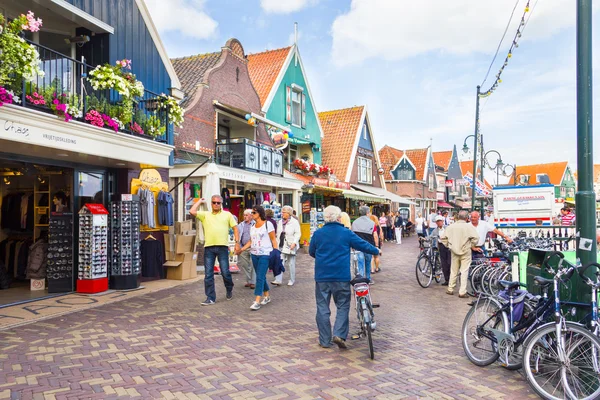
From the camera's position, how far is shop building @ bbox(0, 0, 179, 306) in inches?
284

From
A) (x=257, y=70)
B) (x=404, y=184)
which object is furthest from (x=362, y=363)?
(x=404, y=184)

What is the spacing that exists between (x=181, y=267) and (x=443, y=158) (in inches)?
1976

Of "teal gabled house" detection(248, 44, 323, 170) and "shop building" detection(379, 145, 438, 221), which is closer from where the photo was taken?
"teal gabled house" detection(248, 44, 323, 170)

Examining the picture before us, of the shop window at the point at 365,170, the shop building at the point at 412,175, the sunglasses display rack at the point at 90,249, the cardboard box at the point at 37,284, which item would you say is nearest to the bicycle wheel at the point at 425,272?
the sunglasses display rack at the point at 90,249

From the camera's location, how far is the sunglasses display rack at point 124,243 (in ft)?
30.4

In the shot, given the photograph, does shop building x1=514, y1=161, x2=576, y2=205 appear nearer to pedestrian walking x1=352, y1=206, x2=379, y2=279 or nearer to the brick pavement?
pedestrian walking x1=352, y1=206, x2=379, y2=279

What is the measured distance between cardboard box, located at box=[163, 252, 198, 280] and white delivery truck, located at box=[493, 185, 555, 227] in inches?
345

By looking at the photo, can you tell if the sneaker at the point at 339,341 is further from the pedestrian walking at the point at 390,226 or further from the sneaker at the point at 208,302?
the pedestrian walking at the point at 390,226

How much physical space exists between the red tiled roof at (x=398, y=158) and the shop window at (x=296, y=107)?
2081 cm

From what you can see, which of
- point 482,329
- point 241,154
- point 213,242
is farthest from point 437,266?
point 241,154

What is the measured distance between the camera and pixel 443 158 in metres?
56.4

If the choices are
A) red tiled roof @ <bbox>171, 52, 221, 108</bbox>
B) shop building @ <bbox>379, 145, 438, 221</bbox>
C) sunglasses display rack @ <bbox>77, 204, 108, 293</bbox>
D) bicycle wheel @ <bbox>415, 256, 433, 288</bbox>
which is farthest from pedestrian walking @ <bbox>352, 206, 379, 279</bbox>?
shop building @ <bbox>379, 145, 438, 221</bbox>

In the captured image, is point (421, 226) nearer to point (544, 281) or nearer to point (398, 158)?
point (544, 281)

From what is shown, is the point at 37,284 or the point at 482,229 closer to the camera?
the point at 37,284
